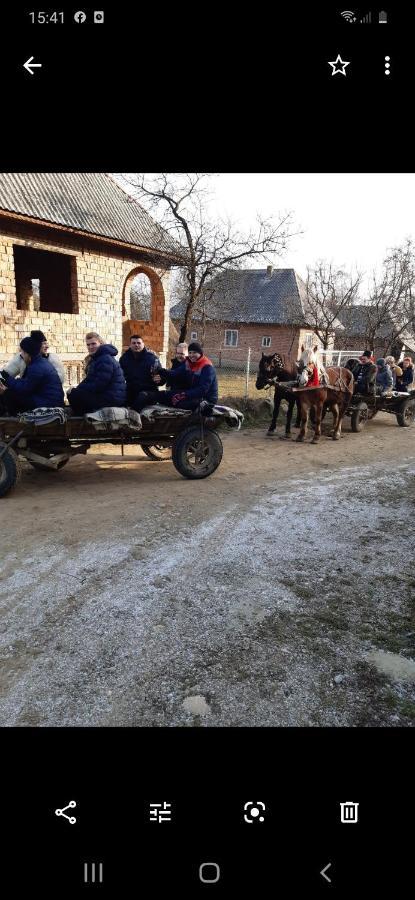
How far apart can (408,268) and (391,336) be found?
2.38 metres

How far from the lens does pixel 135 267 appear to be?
13188 mm

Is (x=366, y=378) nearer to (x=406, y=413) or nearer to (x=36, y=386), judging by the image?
(x=406, y=413)

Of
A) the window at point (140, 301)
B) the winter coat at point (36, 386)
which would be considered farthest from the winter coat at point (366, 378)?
the window at point (140, 301)

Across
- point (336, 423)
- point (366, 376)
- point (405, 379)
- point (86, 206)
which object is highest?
point (86, 206)

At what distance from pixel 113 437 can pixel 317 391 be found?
15.8 ft

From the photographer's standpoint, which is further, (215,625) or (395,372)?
(395,372)

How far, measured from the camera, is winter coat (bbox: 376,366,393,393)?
1128 cm

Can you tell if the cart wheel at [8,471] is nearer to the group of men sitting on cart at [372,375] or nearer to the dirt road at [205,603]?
the dirt road at [205,603]

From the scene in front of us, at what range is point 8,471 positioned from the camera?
5.45 m
